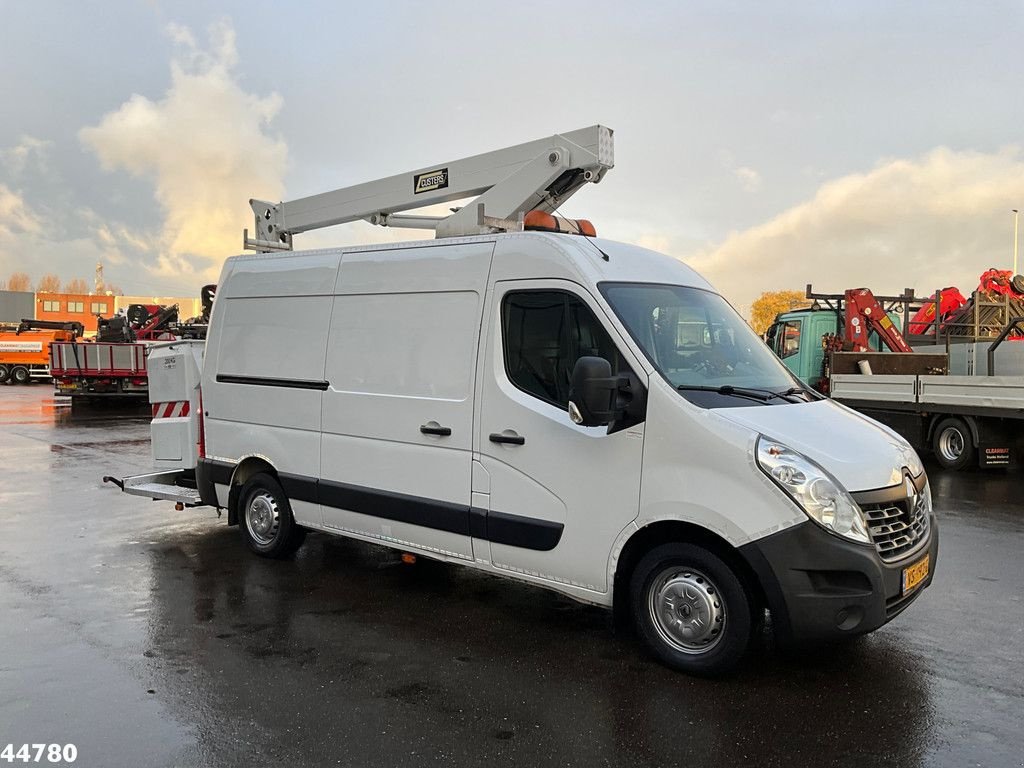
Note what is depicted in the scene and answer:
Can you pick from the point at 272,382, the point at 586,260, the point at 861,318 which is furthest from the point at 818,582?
the point at 861,318

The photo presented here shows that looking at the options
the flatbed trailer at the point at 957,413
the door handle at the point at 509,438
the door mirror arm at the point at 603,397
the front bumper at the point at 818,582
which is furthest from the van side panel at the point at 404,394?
the flatbed trailer at the point at 957,413

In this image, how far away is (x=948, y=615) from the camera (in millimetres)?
5426

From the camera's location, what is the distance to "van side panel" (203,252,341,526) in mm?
6289

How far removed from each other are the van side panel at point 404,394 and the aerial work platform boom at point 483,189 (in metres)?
0.87

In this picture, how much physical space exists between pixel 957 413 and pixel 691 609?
989 centimetres

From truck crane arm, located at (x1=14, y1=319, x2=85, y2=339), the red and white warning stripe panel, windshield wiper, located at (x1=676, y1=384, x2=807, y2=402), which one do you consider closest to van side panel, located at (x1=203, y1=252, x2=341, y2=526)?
the red and white warning stripe panel

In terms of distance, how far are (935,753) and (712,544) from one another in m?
1.33

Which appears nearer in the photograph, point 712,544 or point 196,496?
point 712,544

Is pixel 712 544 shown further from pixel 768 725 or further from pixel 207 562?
pixel 207 562

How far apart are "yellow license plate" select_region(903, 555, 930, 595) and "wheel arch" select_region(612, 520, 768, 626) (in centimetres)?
75

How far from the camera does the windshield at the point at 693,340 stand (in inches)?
182

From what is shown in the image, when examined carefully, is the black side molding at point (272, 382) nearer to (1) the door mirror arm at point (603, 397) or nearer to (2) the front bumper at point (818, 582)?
(1) the door mirror arm at point (603, 397)

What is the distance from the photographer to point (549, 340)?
4.94 metres

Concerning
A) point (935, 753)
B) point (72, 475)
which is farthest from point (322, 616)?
point (72, 475)
